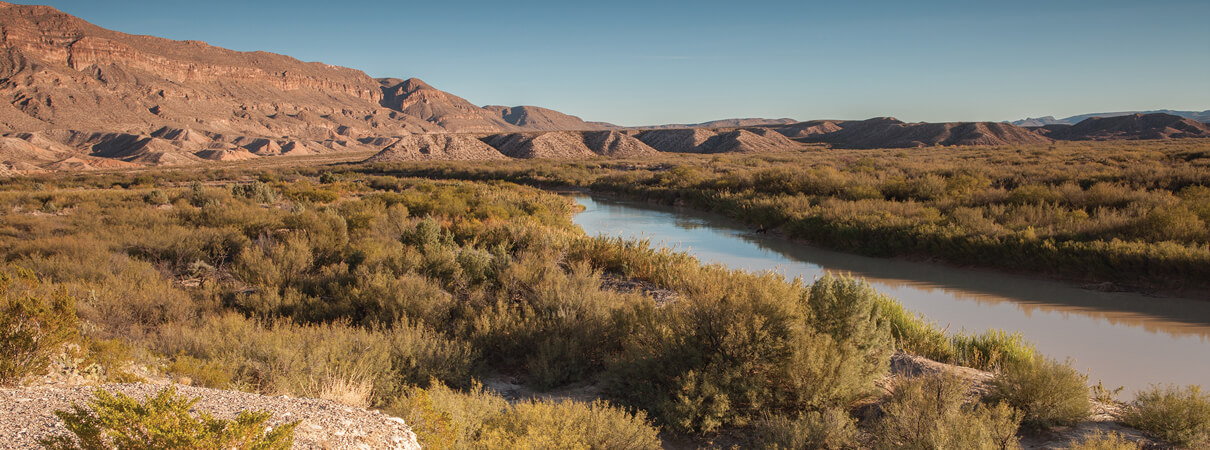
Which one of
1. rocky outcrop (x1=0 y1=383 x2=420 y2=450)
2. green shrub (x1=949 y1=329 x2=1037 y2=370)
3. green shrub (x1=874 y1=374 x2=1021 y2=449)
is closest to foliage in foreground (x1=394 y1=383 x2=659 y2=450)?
rocky outcrop (x1=0 y1=383 x2=420 y2=450)

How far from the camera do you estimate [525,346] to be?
622cm

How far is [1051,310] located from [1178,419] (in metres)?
6.52

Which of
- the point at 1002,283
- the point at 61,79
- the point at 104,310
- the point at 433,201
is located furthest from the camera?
the point at 61,79

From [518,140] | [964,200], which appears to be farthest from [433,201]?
[518,140]

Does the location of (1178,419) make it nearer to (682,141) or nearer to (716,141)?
(716,141)

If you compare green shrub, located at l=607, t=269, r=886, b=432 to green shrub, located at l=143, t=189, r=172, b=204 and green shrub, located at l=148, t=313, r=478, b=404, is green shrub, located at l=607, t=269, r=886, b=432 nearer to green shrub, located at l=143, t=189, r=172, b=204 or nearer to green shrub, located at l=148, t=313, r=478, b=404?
green shrub, located at l=148, t=313, r=478, b=404

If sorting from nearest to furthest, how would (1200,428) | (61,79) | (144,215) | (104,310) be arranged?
(1200,428) → (104,310) → (144,215) → (61,79)

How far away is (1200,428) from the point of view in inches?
165

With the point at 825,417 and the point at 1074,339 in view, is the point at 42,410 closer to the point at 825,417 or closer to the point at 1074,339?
the point at 825,417

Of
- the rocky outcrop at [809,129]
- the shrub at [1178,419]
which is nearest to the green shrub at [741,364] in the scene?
the shrub at [1178,419]

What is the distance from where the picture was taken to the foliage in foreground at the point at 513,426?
11.3 feet

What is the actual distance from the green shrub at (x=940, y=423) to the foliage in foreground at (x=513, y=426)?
1.63 metres

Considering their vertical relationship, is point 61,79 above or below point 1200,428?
above

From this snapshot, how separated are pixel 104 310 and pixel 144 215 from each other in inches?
352
